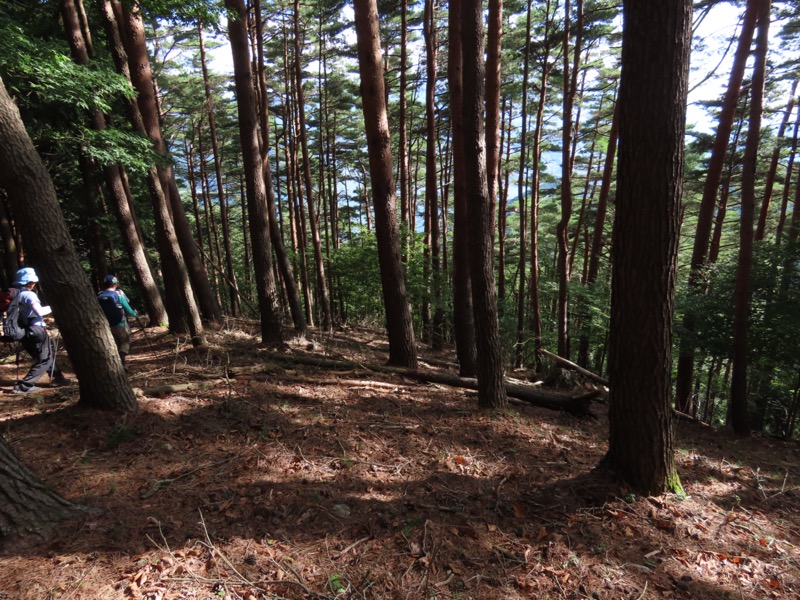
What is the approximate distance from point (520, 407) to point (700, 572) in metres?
3.83

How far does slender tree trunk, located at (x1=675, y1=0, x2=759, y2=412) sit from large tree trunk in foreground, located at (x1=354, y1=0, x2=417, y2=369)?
707 centimetres

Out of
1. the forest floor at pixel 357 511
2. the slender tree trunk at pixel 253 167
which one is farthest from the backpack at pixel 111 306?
the slender tree trunk at pixel 253 167

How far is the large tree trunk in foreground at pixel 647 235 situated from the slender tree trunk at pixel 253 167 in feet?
21.3

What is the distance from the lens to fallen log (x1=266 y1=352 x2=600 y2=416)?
6.61 metres

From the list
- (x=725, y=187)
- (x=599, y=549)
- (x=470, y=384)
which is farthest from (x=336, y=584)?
(x=725, y=187)

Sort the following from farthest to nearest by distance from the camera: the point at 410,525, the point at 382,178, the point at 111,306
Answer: the point at 382,178, the point at 111,306, the point at 410,525

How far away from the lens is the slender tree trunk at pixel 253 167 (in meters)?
7.25

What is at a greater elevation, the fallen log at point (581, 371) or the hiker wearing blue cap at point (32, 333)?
the hiker wearing blue cap at point (32, 333)

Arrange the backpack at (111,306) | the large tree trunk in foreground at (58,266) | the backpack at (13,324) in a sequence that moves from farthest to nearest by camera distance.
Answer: the backpack at (111,306)
the backpack at (13,324)
the large tree trunk in foreground at (58,266)

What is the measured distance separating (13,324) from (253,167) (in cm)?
441

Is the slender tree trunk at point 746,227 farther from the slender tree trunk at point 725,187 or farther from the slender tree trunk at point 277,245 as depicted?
the slender tree trunk at point 277,245

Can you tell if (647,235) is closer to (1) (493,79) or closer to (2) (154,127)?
(1) (493,79)

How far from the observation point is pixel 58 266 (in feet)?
12.4

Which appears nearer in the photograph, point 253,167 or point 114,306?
point 114,306
